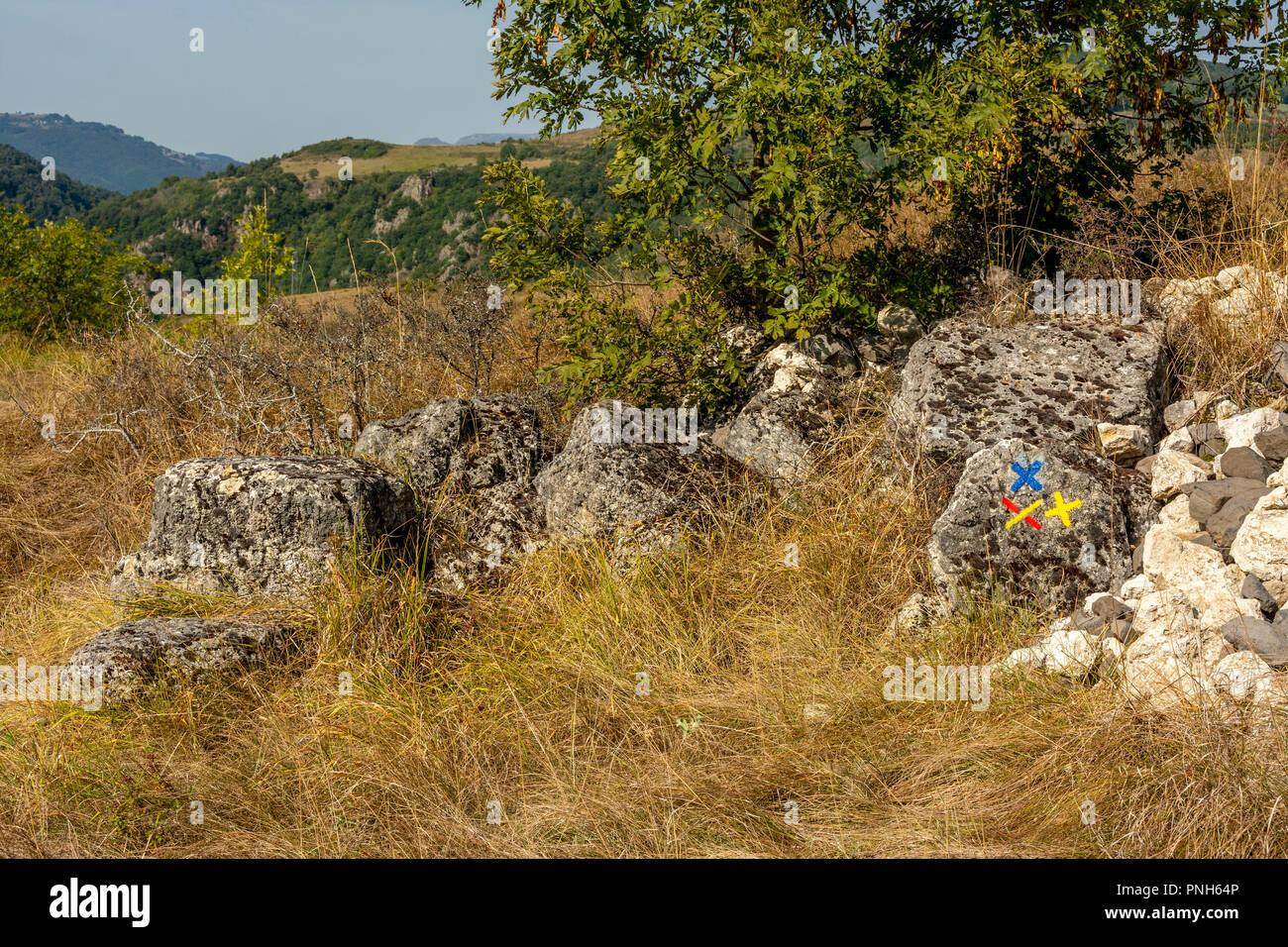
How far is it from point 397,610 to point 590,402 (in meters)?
1.75

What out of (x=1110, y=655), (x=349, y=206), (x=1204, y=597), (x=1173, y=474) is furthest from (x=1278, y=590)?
(x=349, y=206)

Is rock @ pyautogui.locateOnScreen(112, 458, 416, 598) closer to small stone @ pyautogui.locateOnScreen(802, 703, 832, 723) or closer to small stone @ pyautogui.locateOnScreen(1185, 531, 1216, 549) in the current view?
small stone @ pyautogui.locateOnScreen(802, 703, 832, 723)

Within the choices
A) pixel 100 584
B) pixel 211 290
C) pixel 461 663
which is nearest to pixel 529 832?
pixel 461 663

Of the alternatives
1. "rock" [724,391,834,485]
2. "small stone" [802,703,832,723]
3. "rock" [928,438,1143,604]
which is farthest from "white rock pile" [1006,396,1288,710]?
"rock" [724,391,834,485]

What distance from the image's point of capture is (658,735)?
334 cm

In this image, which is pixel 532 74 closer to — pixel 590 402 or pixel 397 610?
pixel 590 402

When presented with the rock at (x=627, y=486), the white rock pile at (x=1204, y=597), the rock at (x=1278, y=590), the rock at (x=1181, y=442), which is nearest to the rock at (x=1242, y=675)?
the white rock pile at (x=1204, y=597)

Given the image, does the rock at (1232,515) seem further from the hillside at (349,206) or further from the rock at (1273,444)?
the hillside at (349,206)

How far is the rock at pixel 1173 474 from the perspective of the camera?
374 cm

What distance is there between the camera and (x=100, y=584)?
4828mm

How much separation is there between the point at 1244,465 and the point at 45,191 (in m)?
62.8

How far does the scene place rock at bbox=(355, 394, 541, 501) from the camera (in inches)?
194

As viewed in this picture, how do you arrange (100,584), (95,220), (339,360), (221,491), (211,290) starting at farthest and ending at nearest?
(95,220), (211,290), (339,360), (100,584), (221,491)

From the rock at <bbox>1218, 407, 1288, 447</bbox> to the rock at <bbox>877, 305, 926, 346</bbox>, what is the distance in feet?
5.59
